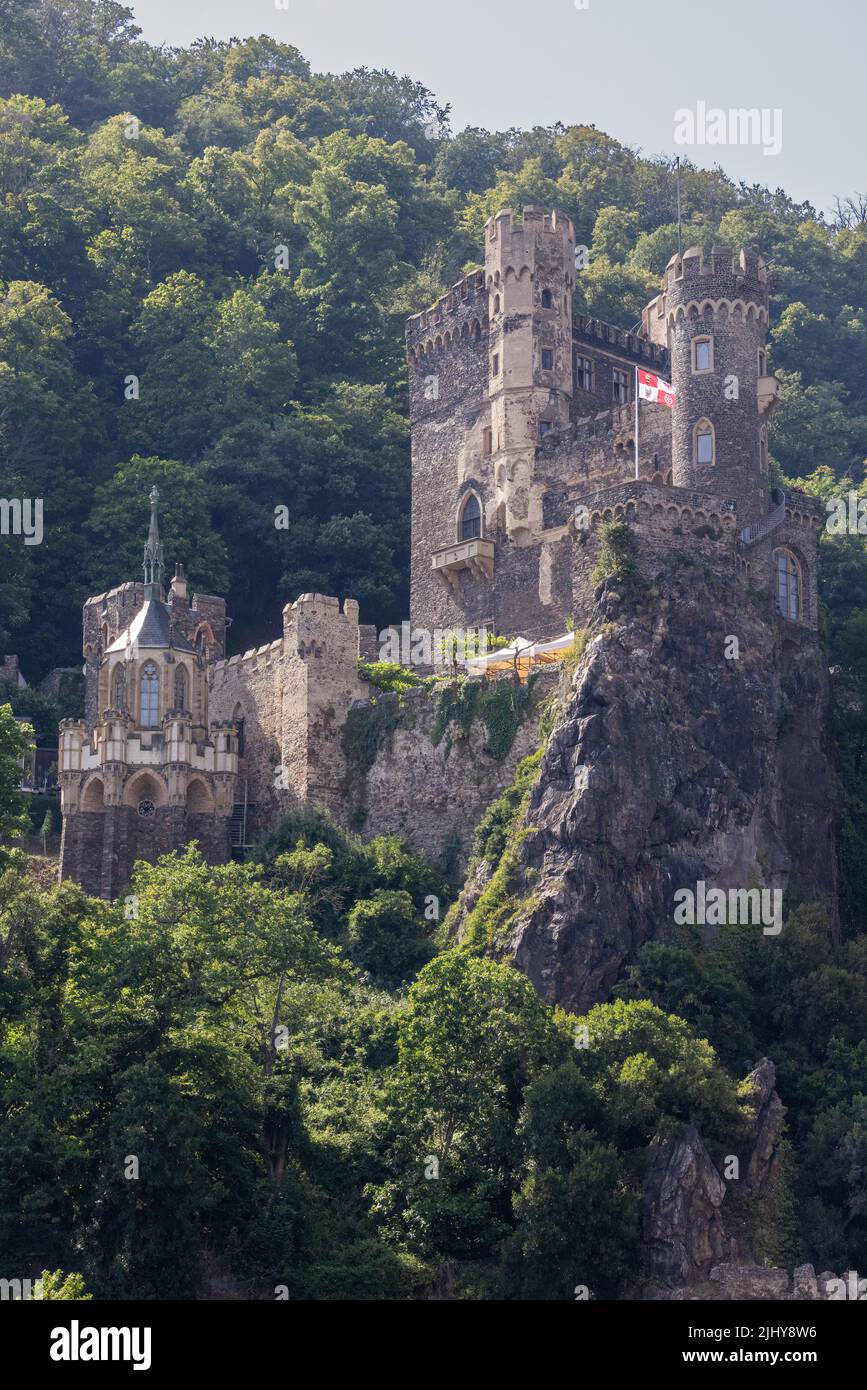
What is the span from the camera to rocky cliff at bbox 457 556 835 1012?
210 ft

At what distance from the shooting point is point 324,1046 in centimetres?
6322

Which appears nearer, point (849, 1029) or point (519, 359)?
point (849, 1029)

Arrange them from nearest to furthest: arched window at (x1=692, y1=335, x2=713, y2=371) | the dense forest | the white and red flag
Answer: the dense forest < arched window at (x1=692, y1=335, x2=713, y2=371) < the white and red flag

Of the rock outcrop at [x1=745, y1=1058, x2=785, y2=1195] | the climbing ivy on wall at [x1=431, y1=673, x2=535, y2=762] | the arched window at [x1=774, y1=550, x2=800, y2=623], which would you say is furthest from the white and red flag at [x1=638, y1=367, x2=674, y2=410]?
the rock outcrop at [x1=745, y1=1058, x2=785, y2=1195]

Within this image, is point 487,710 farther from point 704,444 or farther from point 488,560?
point 488,560

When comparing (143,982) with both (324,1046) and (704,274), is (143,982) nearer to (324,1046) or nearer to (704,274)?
(324,1046)

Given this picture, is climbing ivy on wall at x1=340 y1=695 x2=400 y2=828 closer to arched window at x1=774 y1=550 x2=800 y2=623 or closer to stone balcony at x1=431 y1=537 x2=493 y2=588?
stone balcony at x1=431 y1=537 x2=493 y2=588

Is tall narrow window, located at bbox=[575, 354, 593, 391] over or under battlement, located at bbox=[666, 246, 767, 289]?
under

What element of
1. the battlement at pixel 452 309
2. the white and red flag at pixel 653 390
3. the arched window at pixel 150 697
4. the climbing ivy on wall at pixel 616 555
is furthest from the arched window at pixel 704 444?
the arched window at pixel 150 697

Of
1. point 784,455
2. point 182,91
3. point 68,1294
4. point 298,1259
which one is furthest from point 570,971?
point 182,91

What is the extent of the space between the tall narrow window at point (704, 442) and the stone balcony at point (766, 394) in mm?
1608

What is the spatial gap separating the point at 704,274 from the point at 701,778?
1528 centimetres

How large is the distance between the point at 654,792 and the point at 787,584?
9358 mm

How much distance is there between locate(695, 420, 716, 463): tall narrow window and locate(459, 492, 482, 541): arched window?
33.7 feet
